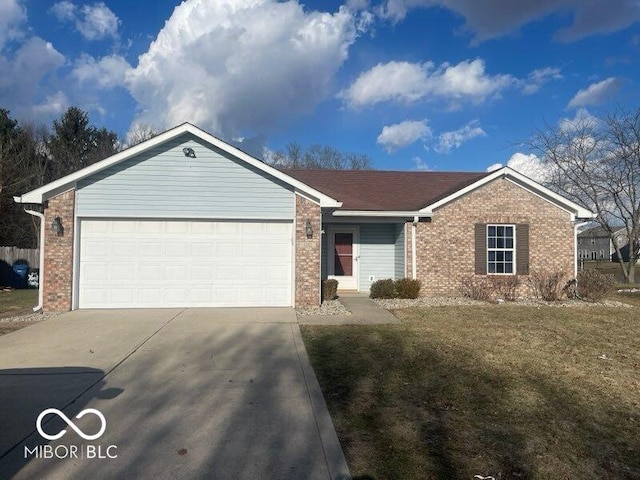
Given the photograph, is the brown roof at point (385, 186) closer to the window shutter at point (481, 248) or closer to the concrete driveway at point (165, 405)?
the window shutter at point (481, 248)

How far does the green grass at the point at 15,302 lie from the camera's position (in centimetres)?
1185

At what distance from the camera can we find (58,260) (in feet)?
36.4

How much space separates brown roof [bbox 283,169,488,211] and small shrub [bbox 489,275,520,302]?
311 cm

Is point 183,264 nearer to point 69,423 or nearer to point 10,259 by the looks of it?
point 69,423

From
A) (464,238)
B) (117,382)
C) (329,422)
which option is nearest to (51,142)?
(464,238)

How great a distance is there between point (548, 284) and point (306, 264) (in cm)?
762

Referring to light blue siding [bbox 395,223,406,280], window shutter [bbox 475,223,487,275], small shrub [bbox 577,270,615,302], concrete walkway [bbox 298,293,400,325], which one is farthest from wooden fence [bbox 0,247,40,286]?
small shrub [bbox 577,270,615,302]

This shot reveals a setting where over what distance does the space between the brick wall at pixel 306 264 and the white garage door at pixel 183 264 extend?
12.5 inches

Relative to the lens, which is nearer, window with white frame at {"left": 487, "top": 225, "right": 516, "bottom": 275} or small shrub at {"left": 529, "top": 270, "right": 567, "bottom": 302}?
small shrub at {"left": 529, "top": 270, "right": 567, "bottom": 302}

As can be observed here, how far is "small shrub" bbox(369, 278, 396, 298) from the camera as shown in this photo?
13.6m

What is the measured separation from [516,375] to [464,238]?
854 cm

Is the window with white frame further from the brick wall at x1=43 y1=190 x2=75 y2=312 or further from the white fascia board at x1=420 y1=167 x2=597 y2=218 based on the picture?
the brick wall at x1=43 y1=190 x2=75 y2=312

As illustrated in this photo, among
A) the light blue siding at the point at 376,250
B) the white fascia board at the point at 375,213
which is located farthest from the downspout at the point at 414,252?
the light blue siding at the point at 376,250

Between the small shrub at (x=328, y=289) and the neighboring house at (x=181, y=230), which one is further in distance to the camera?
the small shrub at (x=328, y=289)
